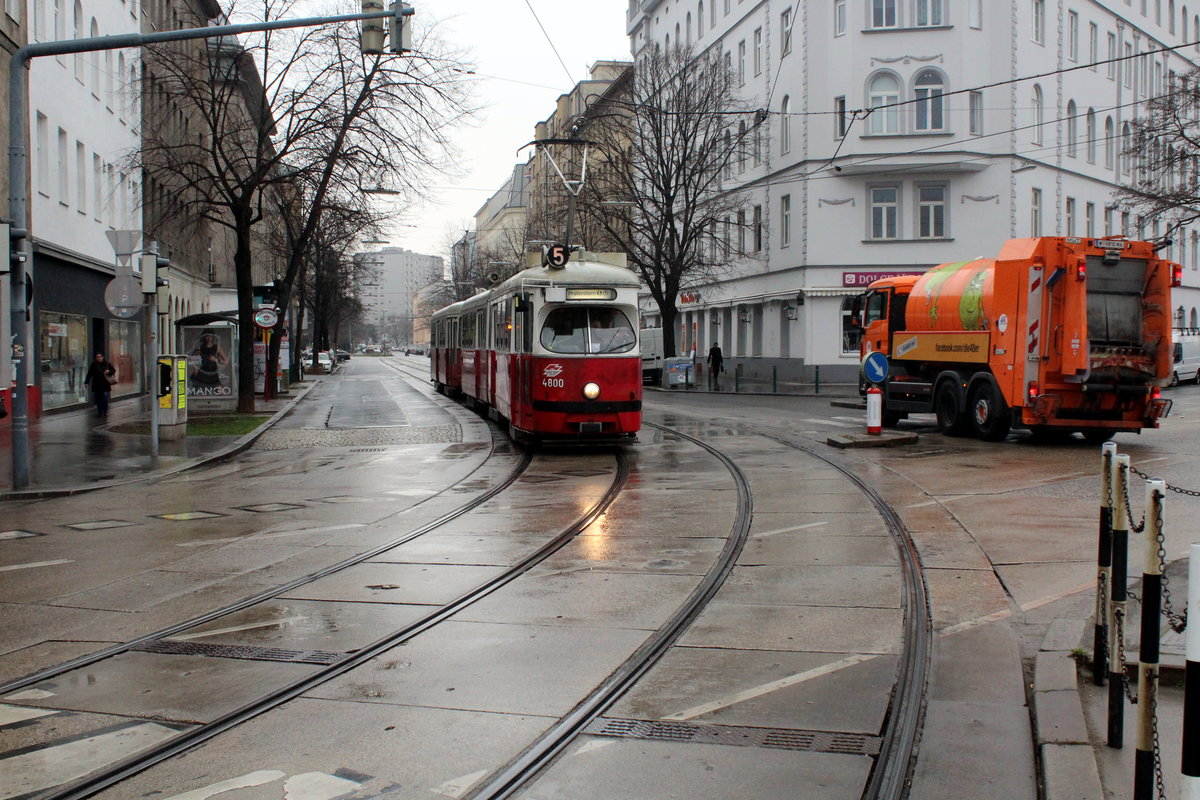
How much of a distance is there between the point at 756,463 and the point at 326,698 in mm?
11458

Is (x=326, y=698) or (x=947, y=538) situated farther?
(x=947, y=538)

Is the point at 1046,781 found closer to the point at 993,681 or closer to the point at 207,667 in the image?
the point at 993,681

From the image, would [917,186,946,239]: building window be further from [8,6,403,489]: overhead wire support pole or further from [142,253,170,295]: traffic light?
[8,6,403,489]: overhead wire support pole

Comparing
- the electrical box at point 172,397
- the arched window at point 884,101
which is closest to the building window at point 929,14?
the arched window at point 884,101

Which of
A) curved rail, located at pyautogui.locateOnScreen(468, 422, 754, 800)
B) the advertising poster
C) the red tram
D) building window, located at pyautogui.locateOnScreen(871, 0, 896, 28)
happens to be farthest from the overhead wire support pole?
building window, located at pyautogui.locateOnScreen(871, 0, 896, 28)

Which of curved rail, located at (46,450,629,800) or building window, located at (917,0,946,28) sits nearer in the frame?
curved rail, located at (46,450,629,800)

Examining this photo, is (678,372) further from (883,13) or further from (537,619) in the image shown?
(537,619)

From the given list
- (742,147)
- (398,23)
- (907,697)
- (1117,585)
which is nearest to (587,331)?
(398,23)

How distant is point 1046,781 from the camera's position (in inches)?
170

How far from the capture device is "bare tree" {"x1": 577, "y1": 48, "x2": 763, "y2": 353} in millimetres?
42531

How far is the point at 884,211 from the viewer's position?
4341 centimetres

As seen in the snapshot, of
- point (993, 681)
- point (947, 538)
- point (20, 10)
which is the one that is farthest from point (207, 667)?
point (20, 10)

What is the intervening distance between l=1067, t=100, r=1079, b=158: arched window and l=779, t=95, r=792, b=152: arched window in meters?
11.4

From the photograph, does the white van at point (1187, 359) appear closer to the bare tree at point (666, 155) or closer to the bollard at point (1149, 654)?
the bare tree at point (666, 155)
